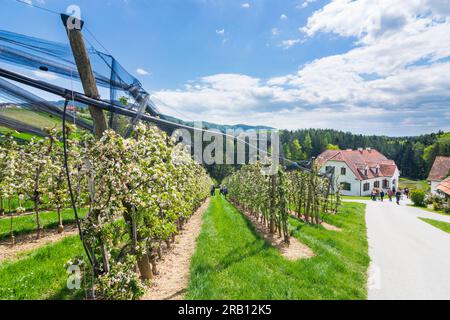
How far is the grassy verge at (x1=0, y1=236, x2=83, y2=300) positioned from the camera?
558 centimetres

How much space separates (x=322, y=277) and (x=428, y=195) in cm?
3028

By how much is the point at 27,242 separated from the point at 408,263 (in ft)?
44.6

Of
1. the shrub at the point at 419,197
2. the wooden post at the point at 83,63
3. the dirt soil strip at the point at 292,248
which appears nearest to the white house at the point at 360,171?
the shrub at the point at 419,197

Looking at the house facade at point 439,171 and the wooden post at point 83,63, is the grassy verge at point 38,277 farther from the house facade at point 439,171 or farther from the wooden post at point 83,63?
the house facade at point 439,171

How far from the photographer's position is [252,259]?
7.71 m

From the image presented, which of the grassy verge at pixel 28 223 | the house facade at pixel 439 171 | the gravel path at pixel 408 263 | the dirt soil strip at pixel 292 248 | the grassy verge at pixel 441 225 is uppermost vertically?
the house facade at pixel 439 171

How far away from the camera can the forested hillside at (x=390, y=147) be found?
266 ft

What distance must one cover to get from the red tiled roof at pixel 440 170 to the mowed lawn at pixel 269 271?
4177 cm

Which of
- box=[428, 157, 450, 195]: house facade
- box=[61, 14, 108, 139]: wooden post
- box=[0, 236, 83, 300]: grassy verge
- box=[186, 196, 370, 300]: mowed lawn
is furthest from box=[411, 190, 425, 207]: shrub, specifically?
box=[61, 14, 108, 139]: wooden post

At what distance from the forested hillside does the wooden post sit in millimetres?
76837

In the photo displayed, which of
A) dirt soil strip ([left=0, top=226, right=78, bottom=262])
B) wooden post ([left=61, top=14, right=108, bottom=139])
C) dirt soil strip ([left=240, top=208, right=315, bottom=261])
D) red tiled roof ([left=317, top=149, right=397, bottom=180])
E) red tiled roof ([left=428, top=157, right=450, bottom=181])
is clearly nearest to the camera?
wooden post ([left=61, top=14, right=108, bottom=139])

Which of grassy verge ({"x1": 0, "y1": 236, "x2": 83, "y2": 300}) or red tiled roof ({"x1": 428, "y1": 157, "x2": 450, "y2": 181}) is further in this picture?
red tiled roof ({"x1": 428, "y1": 157, "x2": 450, "y2": 181})

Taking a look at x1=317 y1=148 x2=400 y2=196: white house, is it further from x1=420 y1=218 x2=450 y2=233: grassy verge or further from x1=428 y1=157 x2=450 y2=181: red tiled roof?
x1=420 y1=218 x2=450 y2=233: grassy verge

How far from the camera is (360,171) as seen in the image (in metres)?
47.5
